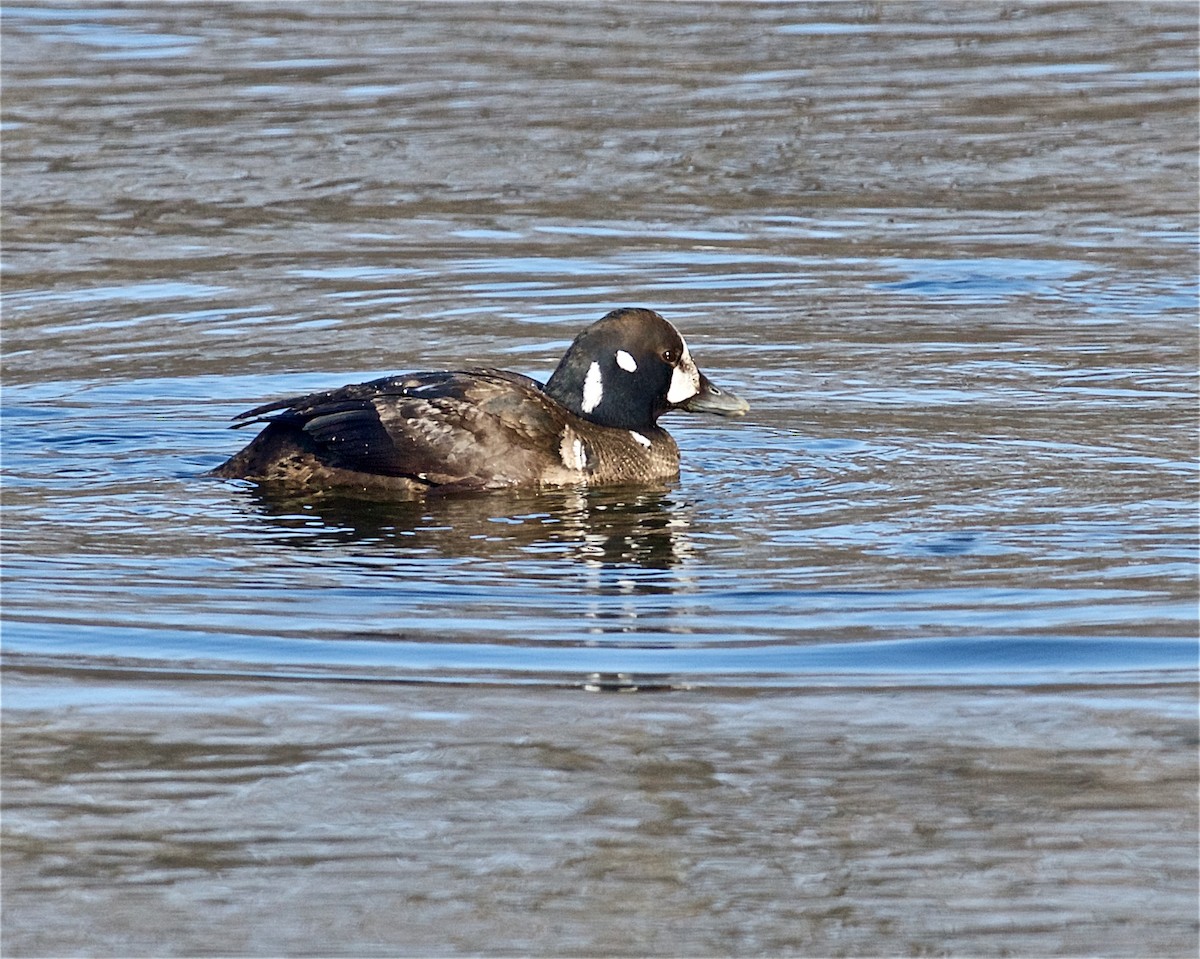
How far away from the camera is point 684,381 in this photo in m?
9.62

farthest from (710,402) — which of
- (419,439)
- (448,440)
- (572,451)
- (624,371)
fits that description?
(419,439)

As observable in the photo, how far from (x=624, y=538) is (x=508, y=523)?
46cm

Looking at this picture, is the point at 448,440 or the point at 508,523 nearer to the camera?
the point at 508,523

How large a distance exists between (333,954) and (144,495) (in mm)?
4475

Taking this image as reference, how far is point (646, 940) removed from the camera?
4742mm

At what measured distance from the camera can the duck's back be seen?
8.81 meters

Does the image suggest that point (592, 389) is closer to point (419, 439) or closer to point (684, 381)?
point (684, 381)

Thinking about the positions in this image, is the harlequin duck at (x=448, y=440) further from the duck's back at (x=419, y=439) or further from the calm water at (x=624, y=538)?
the calm water at (x=624, y=538)

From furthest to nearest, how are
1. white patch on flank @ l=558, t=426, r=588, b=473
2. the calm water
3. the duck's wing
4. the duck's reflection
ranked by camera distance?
white patch on flank @ l=558, t=426, r=588, b=473 → the duck's wing → the duck's reflection → the calm water

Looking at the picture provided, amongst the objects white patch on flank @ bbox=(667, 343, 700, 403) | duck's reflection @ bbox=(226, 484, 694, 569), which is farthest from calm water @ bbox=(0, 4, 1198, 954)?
white patch on flank @ bbox=(667, 343, 700, 403)

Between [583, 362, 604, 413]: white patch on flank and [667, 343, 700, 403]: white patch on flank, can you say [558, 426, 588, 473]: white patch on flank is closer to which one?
[583, 362, 604, 413]: white patch on flank

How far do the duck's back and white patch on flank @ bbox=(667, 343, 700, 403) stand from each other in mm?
675

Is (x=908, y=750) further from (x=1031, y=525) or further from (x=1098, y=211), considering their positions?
(x=1098, y=211)

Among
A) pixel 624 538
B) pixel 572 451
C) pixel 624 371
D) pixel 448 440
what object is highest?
pixel 624 371
